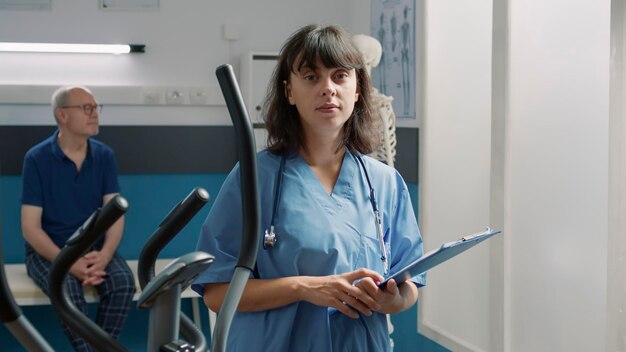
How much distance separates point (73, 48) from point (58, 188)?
0.77 metres

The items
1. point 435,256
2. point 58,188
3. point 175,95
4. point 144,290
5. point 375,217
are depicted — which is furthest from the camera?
point 175,95

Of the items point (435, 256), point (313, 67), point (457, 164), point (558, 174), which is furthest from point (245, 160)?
point (457, 164)

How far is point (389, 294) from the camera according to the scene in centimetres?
142

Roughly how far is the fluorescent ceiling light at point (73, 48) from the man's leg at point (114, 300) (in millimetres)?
1152

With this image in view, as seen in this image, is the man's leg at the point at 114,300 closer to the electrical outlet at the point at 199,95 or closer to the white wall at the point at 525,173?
the electrical outlet at the point at 199,95

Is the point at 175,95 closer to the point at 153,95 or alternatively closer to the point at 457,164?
the point at 153,95

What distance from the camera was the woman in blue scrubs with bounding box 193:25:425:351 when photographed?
4.65ft

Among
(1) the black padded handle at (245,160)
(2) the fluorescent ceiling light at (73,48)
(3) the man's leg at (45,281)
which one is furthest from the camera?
(2) the fluorescent ceiling light at (73,48)

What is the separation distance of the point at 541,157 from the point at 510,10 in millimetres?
460

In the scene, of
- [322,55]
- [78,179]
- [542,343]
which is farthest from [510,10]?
[78,179]

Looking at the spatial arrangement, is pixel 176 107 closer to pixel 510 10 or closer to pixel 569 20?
pixel 510 10

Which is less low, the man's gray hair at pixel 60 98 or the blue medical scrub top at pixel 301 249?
the man's gray hair at pixel 60 98

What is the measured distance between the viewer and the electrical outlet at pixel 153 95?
4.25m

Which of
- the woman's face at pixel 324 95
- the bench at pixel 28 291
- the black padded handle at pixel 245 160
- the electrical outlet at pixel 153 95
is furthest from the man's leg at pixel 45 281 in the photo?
the black padded handle at pixel 245 160
